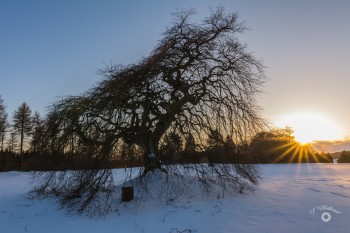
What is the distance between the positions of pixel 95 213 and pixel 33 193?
23.6 feet

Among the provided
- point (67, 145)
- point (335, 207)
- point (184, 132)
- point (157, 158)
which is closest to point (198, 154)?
point (184, 132)

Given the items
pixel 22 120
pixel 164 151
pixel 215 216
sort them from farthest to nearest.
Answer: pixel 22 120, pixel 164 151, pixel 215 216

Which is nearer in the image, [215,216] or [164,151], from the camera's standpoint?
[215,216]

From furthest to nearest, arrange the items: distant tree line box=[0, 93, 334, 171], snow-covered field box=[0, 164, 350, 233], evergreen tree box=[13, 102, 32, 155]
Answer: evergreen tree box=[13, 102, 32, 155] < distant tree line box=[0, 93, 334, 171] < snow-covered field box=[0, 164, 350, 233]

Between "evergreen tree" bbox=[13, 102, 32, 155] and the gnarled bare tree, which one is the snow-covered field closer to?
the gnarled bare tree

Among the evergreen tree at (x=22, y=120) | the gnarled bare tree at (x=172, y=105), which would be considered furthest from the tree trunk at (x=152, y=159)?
the evergreen tree at (x=22, y=120)

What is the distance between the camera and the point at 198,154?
1142 centimetres

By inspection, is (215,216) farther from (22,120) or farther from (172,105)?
(22,120)

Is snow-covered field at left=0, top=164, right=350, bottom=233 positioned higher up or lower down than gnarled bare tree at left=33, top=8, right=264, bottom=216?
lower down

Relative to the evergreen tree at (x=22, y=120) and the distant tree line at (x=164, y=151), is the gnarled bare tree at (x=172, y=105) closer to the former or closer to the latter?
the distant tree line at (x=164, y=151)

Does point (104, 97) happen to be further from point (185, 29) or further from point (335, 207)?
point (335, 207)

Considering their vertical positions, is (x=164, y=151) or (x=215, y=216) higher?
(x=164, y=151)

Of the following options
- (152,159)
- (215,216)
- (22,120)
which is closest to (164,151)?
(152,159)

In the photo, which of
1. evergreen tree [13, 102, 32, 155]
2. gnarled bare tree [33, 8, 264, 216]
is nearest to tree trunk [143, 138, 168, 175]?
gnarled bare tree [33, 8, 264, 216]
